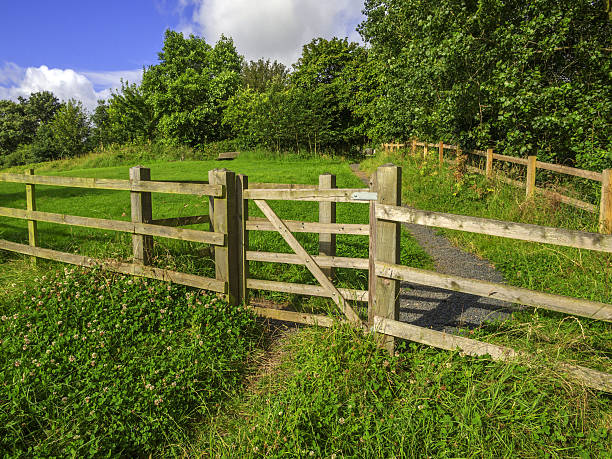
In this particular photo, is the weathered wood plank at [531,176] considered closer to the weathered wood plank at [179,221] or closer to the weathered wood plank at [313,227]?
the weathered wood plank at [313,227]

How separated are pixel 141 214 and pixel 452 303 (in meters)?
4.43

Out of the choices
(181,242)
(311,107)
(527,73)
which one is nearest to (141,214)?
(181,242)

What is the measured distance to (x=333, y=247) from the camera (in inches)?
229

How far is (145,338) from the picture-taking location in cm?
438

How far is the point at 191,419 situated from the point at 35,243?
16.3 ft

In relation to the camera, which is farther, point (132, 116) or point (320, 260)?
point (132, 116)

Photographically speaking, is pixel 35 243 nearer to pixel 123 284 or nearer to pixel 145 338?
pixel 123 284

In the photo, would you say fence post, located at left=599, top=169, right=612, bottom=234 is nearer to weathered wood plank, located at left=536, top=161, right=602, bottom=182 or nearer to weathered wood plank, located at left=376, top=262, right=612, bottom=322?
weathered wood plank, located at left=536, top=161, right=602, bottom=182

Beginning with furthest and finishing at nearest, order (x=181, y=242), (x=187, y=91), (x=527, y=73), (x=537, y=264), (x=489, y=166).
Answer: (x=187, y=91), (x=489, y=166), (x=527, y=73), (x=181, y=242), (x=537, y=264)

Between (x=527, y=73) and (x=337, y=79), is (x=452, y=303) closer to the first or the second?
(x=527, y=73)

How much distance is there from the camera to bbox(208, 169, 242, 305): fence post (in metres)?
4.96

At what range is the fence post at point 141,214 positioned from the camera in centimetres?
561

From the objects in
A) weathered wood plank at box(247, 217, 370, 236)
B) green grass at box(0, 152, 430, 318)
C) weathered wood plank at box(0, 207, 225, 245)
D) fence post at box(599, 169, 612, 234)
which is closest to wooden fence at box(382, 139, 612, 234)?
fence post at box(599, 169, 612, 234)

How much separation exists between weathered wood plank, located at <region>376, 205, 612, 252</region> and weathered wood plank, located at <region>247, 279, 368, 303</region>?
41.6 inches
